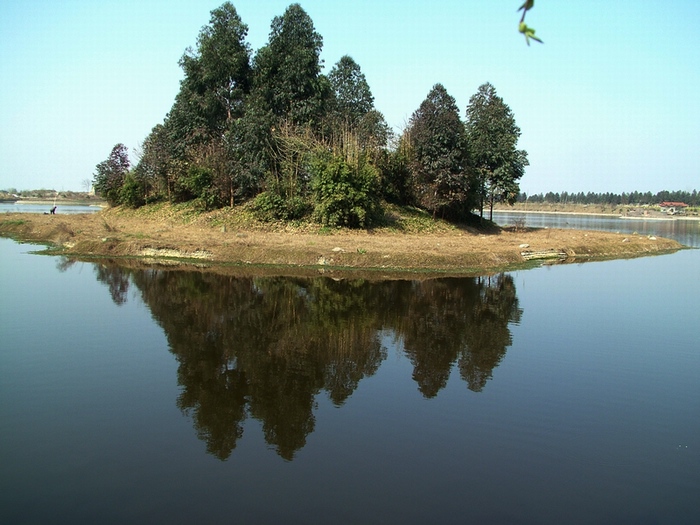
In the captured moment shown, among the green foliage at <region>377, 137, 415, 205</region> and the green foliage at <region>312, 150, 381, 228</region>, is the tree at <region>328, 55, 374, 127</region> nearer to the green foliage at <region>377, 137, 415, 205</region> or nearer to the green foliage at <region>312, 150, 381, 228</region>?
the green foliage at <region>377, 137, 415, 205</region>

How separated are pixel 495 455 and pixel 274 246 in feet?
61.5

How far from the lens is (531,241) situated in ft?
103

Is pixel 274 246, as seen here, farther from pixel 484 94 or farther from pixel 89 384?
pixel 484 94

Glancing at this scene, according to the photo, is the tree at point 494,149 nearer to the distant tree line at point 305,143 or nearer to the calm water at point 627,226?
the distant tree line at point 305,143

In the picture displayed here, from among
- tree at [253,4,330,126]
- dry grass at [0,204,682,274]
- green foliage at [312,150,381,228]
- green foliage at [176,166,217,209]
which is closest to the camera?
dry grass at [0,204,682,274]

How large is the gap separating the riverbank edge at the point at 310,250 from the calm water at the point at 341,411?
21.1ft

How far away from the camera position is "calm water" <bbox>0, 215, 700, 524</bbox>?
625 cm

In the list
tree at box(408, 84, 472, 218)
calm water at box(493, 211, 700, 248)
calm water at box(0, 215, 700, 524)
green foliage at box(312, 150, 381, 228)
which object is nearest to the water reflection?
calm water at box(0, 215, 700, 524)

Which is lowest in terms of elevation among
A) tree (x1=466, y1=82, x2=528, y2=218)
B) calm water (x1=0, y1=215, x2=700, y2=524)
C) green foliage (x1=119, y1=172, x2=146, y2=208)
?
calm water (x1=0, y1=215, x2=700, y2=524)

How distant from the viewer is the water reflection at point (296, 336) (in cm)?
873

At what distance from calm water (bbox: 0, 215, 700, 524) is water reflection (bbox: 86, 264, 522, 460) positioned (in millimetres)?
71

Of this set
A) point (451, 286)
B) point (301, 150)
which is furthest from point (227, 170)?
point (451, 286)

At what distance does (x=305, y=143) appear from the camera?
30.8m

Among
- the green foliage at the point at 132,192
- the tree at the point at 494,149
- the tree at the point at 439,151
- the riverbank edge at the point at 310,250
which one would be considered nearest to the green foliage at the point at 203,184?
the riverbank edge at the point at 310,250
